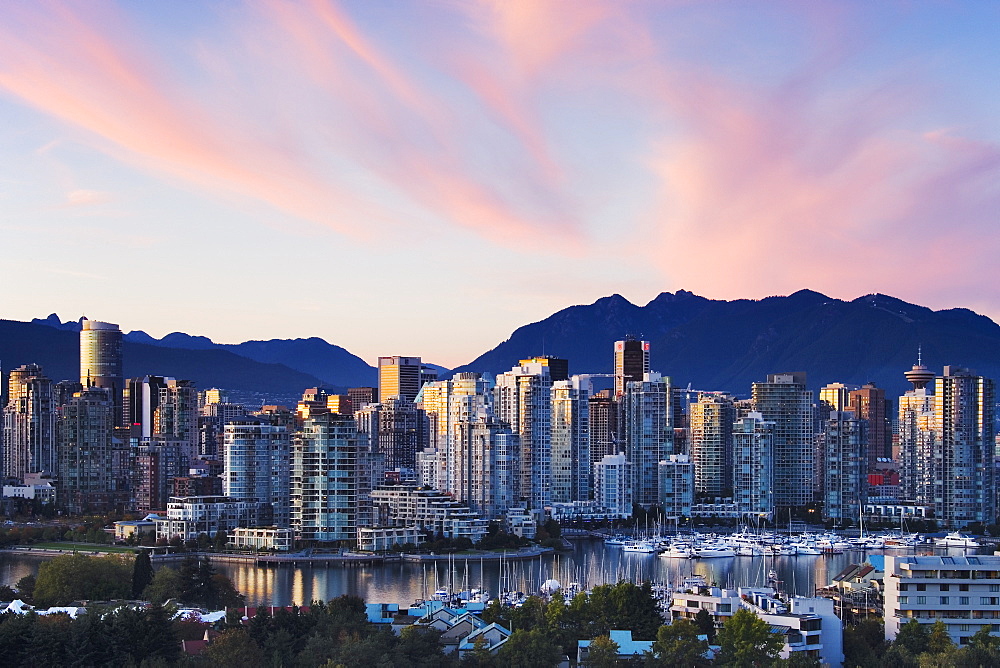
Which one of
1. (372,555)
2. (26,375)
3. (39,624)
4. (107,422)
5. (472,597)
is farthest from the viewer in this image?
(26,375)

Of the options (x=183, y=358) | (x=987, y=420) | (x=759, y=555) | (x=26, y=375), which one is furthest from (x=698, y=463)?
(x=183, y=358)

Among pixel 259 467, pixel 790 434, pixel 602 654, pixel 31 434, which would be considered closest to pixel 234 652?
pixel 602 654

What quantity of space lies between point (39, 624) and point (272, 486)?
88.0ft

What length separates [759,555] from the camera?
41.9 metres

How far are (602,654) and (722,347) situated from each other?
165949mm

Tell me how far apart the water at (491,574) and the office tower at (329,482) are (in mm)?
3448

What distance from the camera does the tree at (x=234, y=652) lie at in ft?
54.0

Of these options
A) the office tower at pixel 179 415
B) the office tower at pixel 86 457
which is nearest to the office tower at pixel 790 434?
the office tower at pixel 179 415

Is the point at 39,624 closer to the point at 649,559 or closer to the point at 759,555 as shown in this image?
the point at 649,559

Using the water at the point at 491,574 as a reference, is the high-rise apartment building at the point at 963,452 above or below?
above

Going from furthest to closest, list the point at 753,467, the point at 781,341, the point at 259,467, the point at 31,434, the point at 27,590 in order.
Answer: the point at 781,341
the point at 31,434
the point at 753,467
the point at 259,467
the point at 27,590

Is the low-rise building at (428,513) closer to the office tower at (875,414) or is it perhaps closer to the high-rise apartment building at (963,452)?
the high-rise apartment building at (963,452)

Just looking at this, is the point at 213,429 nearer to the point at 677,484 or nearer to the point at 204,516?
the point at 677,484

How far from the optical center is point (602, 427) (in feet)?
212
